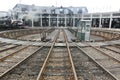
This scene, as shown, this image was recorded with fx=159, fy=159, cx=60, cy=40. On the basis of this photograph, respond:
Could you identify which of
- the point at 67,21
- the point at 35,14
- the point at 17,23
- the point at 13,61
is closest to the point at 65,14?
the point at 67,21

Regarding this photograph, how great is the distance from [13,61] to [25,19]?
46.5 meters

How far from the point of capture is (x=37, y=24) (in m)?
60.1

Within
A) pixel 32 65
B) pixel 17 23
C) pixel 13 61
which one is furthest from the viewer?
pixel 17 23

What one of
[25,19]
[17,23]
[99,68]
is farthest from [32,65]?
[25,19]

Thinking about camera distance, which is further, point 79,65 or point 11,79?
point 79,65

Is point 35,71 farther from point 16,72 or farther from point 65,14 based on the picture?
point 65,14

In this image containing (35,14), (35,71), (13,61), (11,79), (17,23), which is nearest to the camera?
(11,79)

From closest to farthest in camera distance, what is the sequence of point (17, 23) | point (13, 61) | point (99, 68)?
1. point (99, 68)
2. point (13, 61)
3. point (17, 23)

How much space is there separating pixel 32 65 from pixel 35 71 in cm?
Result: 108

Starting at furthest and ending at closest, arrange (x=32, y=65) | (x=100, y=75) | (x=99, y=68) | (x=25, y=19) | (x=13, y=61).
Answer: (x=25, y=19)
(x=13, y=61)
(x=32, y=65)
(x=99, y=68)
(x=100, y=75)

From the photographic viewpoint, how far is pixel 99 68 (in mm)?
7809

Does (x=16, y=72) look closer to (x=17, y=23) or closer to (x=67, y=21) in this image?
(x=17, y=23)

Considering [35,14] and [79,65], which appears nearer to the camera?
[79,65]

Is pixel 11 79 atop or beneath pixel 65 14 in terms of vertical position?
beneath
